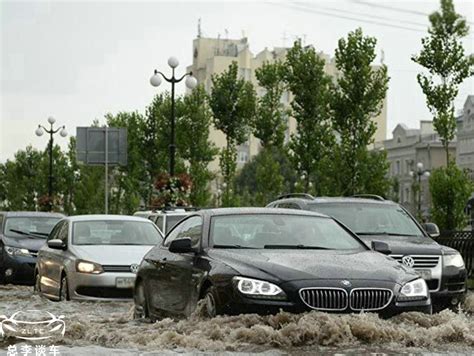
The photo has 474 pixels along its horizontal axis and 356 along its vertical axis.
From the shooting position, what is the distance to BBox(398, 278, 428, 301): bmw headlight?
35.4 ft

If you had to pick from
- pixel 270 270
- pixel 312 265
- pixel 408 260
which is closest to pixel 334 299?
pixel 312 265

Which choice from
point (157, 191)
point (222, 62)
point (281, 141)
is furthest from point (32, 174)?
point (222, 62)

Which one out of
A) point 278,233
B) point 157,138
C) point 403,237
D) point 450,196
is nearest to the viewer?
point 278,233

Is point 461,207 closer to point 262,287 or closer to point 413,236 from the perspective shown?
point 413,236

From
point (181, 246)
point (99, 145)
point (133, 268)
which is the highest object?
point (99, 145)

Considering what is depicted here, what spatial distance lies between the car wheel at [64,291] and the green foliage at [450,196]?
17884 mm

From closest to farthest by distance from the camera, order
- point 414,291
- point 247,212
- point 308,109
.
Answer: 1. point 414,291
2. point 247,212
3. point 308,109

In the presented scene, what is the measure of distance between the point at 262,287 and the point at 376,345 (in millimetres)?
1189

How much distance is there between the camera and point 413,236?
1783cm

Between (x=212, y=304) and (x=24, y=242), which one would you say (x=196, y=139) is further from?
(x=212, y=304)

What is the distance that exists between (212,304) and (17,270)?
1379cm

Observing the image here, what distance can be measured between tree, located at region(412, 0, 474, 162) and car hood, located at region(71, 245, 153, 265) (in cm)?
1931

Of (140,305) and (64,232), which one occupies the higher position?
(64,232)

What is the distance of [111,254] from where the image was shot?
1838 centimetres
